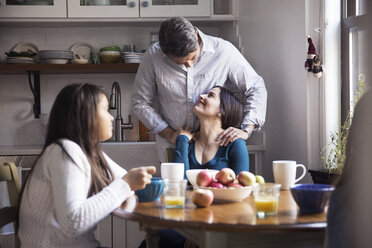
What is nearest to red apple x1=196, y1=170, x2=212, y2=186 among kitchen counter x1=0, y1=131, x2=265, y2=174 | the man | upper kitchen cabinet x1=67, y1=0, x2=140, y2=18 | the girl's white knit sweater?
the girl's white knit sweater

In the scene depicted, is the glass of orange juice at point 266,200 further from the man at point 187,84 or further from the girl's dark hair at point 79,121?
the man at point 187,84

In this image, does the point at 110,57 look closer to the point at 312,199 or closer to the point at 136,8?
the point at 136,8

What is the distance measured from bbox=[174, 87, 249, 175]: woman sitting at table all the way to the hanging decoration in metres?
0.50

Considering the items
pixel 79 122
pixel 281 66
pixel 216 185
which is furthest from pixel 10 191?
pixel 281 66

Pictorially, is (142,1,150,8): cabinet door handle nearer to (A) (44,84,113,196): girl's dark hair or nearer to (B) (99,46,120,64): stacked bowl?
(B) (99,46,120,64): stacked bowl

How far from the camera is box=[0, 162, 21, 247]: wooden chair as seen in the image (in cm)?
155

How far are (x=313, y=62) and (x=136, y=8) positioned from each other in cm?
161

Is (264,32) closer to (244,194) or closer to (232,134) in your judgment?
(232,134)

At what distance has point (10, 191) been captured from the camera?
5.28 feet

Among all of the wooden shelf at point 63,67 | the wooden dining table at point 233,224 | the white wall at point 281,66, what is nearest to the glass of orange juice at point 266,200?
the wooden dining table at point 233,224

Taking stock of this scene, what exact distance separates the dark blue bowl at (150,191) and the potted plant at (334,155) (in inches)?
38.5

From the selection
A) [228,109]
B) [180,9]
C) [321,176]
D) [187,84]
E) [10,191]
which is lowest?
[321,176]

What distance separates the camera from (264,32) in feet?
10.6

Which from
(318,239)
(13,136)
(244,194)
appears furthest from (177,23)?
(13,136)
